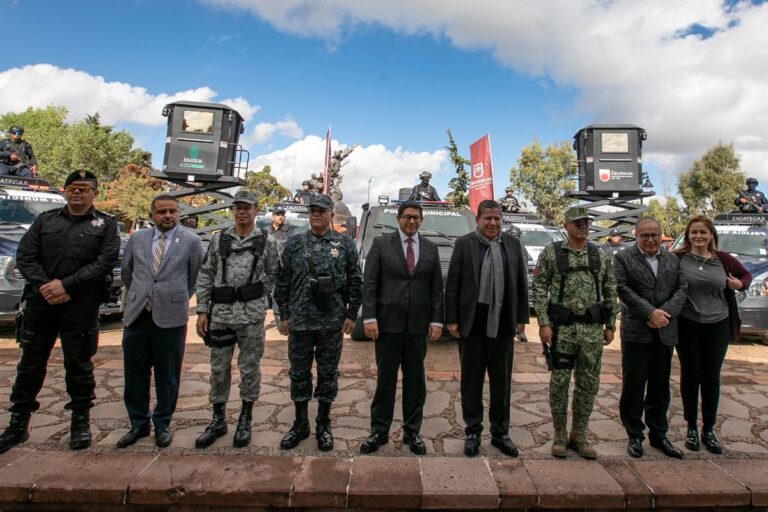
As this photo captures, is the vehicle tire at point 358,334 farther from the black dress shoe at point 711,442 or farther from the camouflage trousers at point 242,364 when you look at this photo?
the black dress shoe at point 711,442

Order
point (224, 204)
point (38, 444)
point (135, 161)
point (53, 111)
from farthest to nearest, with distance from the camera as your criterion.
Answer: point (53, 111) → point (135, 161) → point (224, 204) → point (38, 444)

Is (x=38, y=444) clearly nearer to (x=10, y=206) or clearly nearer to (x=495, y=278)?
(x=495, y=278)

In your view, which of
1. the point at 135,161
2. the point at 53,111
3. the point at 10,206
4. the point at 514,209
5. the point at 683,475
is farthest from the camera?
the point at 53,111

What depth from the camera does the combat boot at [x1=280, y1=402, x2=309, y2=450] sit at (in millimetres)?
3440

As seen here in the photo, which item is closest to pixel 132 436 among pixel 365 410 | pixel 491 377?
pixel 365 410

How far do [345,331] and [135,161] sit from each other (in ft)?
125

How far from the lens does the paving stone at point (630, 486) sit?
2.86 meters

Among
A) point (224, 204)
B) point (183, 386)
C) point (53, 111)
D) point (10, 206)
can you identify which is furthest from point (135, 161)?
point (183, 386)

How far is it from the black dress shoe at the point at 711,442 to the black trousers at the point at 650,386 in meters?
0.34

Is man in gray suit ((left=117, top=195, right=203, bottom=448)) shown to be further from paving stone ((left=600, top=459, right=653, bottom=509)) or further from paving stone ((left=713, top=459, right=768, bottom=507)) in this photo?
paving stone ((left=713, top=459, right=768, bottom=507))

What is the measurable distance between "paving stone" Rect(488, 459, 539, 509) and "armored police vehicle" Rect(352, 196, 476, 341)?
4031mm

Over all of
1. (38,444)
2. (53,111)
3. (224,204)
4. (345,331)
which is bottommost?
(38,444)

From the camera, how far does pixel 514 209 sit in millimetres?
16188

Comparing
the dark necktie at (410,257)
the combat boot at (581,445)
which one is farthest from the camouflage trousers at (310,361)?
the combat boot at (581,445)
